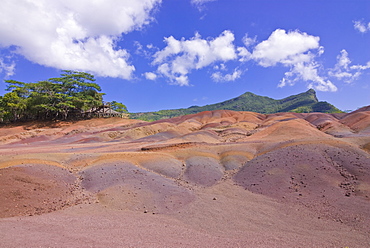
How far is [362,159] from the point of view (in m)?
13.3

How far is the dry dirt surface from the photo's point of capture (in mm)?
6610

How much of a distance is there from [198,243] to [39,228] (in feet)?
15.3

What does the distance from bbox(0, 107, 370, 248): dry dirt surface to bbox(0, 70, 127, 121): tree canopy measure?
4068 cm

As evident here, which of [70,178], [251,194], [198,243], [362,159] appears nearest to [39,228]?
[198,243]

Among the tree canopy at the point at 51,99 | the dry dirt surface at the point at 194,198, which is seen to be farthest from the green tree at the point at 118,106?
the dry dirt surface at the point at 194,198

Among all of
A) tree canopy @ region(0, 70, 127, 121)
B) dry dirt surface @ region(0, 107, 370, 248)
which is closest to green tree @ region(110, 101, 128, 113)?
tree canopy @ region(0, 70, 127, 121)

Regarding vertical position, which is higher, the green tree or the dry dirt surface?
the green tree

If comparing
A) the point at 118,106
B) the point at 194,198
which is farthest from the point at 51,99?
the point at 194,198

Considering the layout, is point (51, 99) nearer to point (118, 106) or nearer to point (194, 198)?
point (118, 106)

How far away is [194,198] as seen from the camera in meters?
10.7

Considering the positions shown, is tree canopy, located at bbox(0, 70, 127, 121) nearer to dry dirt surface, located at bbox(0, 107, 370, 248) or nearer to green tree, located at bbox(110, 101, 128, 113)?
green tree, located at bbox(110, 101, 128, 113)

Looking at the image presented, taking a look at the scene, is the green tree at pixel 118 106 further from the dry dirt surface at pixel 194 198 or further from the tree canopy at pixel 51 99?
the dry dirt surface at pixel 194 198

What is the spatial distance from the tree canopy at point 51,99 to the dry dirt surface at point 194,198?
40680 mm

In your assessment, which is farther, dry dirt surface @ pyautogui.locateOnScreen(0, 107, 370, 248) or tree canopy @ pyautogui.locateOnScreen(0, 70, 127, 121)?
tree canopy @ pyautogui.locateOnScreen(0, 70, 127, 121)
